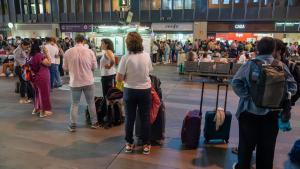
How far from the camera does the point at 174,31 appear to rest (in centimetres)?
2675

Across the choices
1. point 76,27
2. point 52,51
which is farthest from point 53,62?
point 76,27

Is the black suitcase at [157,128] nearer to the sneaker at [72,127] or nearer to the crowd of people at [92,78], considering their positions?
the crowd of people at [92,78]

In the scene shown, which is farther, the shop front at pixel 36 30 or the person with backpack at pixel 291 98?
the shop front at pixel 36 30

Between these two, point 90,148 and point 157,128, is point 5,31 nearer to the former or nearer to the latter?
point 90,148

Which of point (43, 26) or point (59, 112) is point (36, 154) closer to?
point (59, 112)

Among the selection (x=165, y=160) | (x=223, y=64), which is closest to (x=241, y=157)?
(x=165, y=160)

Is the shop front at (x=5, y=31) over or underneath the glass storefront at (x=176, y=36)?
over

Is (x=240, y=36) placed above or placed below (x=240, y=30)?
below

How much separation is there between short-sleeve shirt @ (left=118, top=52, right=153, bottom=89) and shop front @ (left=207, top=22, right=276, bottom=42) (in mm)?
22252

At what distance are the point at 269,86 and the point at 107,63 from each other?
3766mm

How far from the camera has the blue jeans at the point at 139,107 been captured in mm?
3988

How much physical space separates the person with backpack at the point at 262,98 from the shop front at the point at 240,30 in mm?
22670

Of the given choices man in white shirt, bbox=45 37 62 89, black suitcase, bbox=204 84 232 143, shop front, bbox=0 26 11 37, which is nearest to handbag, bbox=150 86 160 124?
black suitcase, bbox=204 84 232 143

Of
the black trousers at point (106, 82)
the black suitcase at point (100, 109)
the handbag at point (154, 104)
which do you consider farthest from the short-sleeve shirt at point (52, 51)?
the handbag at point (154, 104)
